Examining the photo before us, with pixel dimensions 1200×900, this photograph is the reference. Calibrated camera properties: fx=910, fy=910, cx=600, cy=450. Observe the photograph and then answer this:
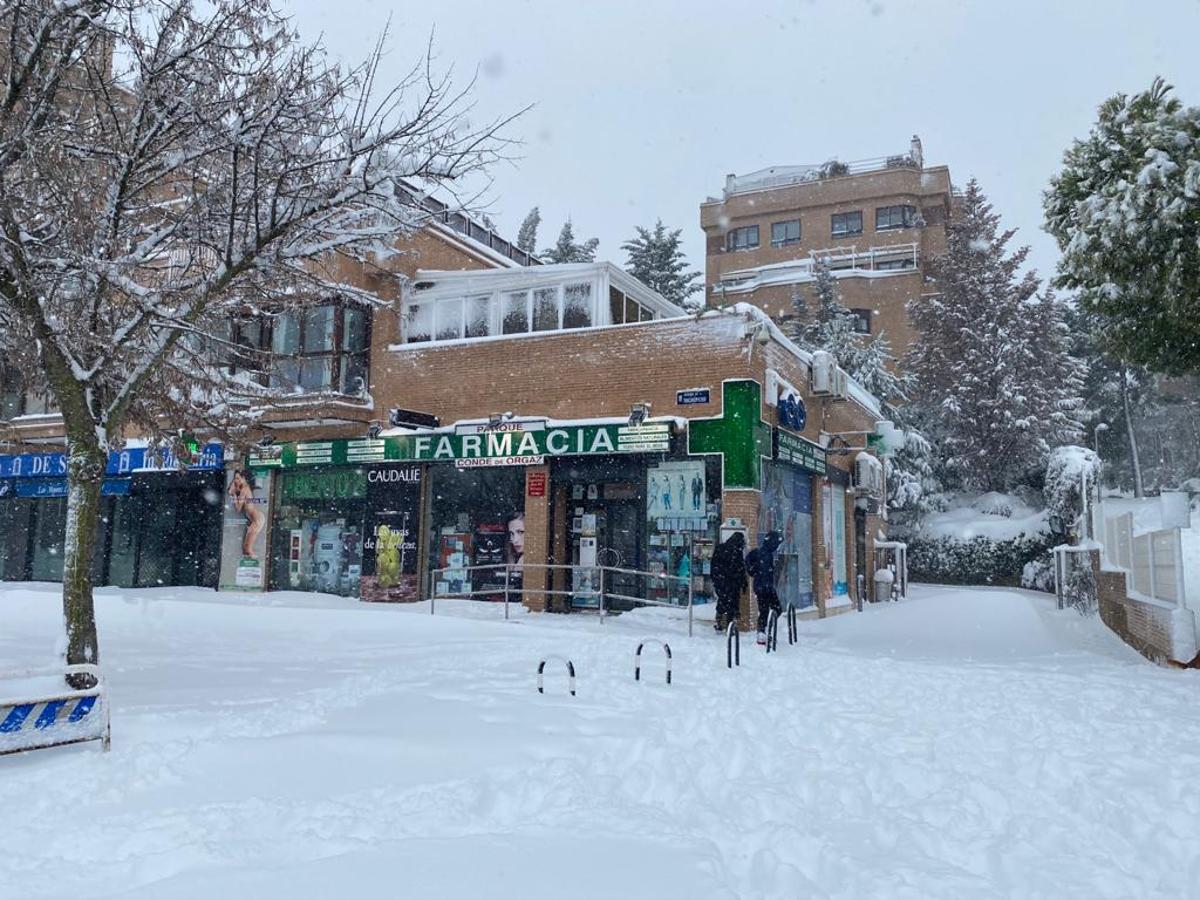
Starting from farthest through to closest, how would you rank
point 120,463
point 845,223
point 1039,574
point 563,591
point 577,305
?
point 845,223 → point 1039,574 → point 120,463 → point 577,305 → point 563,591

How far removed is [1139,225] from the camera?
34.9ft

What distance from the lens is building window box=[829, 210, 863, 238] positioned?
160 feet

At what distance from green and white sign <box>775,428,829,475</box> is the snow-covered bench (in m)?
12.6

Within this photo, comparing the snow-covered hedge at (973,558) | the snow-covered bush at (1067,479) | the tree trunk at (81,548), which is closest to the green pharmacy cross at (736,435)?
the tree trunk at (81,548)

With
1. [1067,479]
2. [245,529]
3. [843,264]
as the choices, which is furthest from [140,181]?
[843,264]

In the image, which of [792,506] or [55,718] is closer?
[55,718]

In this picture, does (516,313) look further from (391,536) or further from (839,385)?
(839,385)

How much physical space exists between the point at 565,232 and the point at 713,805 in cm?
4807

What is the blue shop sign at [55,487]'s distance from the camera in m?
21.7

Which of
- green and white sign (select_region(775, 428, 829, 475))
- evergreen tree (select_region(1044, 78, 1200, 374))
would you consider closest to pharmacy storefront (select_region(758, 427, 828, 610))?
green and white sign (select_region(775, 428, 829, 475))

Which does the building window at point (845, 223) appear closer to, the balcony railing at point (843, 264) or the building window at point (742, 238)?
the balcony railing at point (843, 264)

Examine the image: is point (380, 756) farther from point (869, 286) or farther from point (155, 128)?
point (869, 286)

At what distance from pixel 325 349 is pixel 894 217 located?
3722 cm

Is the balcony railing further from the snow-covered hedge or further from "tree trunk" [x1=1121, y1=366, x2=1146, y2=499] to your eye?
the snow-covered hedge
